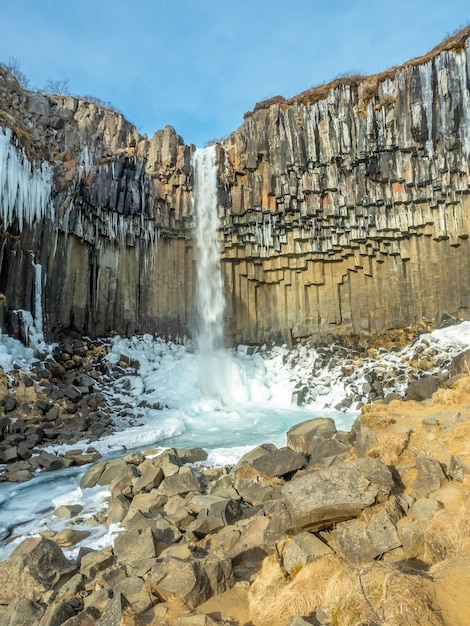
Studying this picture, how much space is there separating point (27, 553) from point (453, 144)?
20.1 m

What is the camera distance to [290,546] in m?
4.36

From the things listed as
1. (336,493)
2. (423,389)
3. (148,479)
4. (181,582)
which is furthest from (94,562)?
(423,389)

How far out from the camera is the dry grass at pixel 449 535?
360cm

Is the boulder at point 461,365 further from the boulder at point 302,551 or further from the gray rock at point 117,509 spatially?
the gray rock at point 117,509

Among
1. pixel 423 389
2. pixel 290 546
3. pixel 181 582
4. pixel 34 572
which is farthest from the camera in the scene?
pixel 423 389

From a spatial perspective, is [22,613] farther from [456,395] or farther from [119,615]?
[456,395]

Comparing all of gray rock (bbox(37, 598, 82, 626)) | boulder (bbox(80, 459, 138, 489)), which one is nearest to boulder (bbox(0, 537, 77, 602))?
gray rock (bbox(37, 598, 82, 626))

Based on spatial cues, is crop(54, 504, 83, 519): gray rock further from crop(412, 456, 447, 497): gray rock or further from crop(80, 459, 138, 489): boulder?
crop(412, 456, 447, 497): gray rock

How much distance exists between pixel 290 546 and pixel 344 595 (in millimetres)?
1158

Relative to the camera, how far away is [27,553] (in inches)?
192

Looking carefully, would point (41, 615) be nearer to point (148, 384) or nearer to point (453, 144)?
point (148, 384)

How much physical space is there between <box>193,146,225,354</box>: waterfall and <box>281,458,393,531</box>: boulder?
16.8 m

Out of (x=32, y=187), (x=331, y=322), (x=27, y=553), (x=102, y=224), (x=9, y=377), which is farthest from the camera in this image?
(x=331, y=322)

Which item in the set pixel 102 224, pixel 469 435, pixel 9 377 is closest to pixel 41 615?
pixel 469 435
